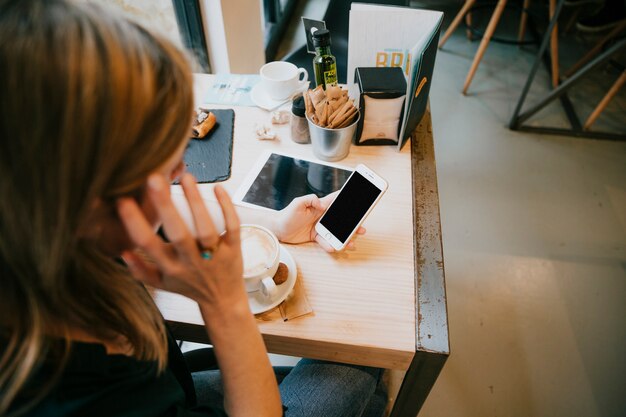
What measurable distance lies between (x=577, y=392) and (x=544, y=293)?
1.32ft

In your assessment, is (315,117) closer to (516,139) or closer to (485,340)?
(485,340)

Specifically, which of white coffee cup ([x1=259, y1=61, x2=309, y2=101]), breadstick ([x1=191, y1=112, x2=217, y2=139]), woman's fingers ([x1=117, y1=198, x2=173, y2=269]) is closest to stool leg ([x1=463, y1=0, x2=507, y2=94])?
white coffee cup ([x1=259, y1=61, x2=309, y2=101])

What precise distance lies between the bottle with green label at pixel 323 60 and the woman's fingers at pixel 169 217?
0.66 meters

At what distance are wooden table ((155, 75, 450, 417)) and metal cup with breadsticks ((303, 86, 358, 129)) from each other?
0.67ft

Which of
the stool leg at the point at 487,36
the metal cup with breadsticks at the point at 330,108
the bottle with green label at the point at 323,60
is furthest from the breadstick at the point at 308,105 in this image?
the stool leg at the point at 487,36

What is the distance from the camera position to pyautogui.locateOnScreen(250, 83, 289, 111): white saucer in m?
1.13

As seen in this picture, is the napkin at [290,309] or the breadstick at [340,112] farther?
the breadstick at [340,112]

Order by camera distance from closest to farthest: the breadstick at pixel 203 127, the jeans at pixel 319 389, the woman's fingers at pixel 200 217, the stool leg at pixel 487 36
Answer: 1. the woman's fingers at pixel 200 217
2. the jeans at pixel 319 389
3. the breadstick at pixel 203 127
4. the stool leg at pixel 487 36

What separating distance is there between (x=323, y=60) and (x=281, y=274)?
584mm

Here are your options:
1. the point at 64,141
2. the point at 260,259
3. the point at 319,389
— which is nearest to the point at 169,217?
the point at 64,141

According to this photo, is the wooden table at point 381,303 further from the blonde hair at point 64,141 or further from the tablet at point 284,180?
the blonde hair at point 64,141

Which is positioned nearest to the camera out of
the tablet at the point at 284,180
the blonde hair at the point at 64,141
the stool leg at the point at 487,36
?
the blonde hair at the point at 64,141

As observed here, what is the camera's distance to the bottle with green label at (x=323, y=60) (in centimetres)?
98

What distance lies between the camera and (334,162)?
1002mm
